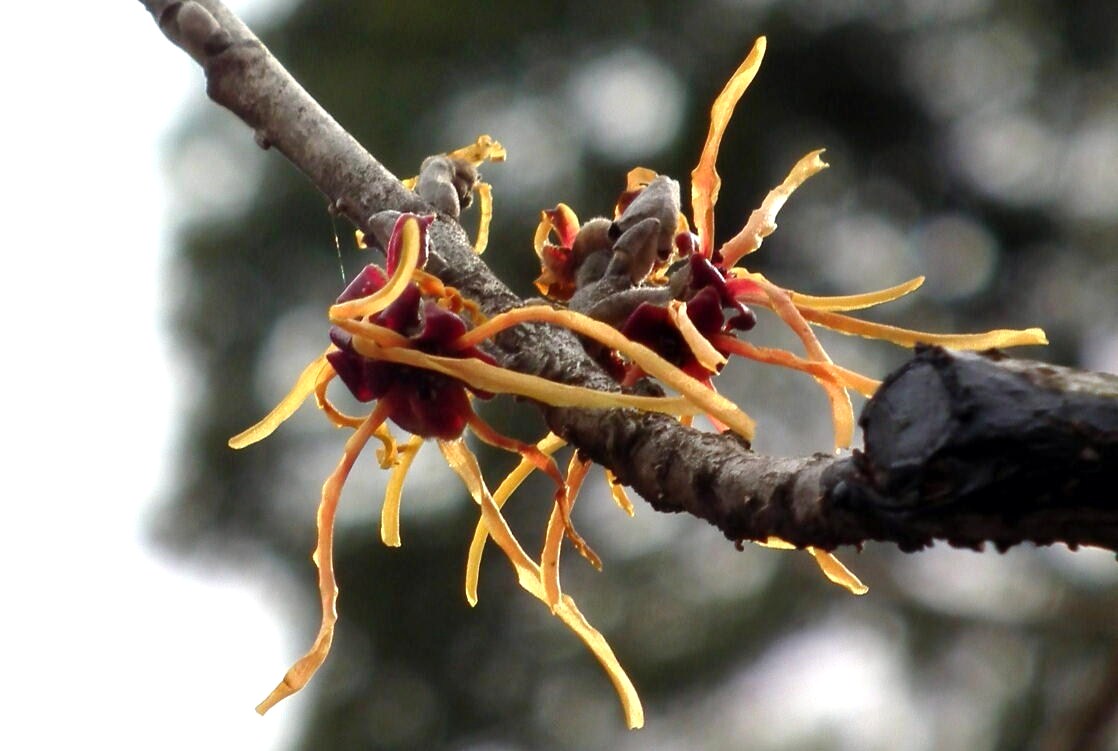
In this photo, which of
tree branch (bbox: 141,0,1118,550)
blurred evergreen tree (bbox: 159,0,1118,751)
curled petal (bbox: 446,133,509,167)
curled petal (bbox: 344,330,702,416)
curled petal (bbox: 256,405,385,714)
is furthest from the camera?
blurred evergreen tree (bbox: 159,0,1118,751)

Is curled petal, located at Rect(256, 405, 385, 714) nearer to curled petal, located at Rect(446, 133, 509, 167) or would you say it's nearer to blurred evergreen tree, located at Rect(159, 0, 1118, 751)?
curled petal, located at Rect(446, 133, 509, 167)

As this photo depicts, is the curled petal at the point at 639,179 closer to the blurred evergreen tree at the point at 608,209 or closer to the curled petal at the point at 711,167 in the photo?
the curled petal at the point at 711,167

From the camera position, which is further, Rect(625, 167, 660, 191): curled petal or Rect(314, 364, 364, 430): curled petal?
Rect(625, 167, 660, 191): curled petal

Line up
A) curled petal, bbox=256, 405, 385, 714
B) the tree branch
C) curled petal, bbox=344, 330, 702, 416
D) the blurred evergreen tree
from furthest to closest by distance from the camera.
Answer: the blurred evergreen tree → curled petal, bbox=256, 405, 385, 714 → curled petal, bbox=344, 330, 702, 416 → the tree branch

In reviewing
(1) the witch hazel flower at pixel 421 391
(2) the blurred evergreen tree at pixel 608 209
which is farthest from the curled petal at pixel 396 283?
(2) the blurred evergreen tree at pixel 608 209

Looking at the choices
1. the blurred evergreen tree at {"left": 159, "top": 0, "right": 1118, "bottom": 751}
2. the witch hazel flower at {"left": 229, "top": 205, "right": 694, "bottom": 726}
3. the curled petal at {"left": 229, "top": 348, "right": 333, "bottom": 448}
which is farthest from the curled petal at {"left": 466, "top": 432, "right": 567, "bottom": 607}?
the blurred evergreen tree at {"left": 159, "top": 0, "right": 1118, "bottom": 751}

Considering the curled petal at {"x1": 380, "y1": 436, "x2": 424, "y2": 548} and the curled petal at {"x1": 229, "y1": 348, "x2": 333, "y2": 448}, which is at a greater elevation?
the curled petal at {"x1": 229, "y1": 348, "x2": 333, "y2": 448}
